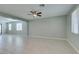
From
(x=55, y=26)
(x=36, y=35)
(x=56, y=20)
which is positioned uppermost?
(x=56, y=20)

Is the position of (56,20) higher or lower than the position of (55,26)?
higher

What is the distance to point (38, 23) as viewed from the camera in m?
6.77
